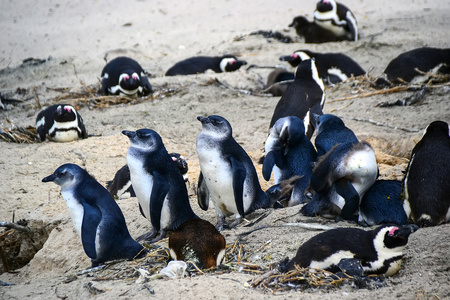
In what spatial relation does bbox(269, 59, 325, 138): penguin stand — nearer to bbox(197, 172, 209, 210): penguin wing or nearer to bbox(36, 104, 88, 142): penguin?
bbox(197, 172, 209, 210): penguin wing

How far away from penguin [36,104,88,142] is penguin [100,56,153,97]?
1688mm

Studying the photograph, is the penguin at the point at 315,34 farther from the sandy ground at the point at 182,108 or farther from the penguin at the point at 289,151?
the penguin at the point at 289,151

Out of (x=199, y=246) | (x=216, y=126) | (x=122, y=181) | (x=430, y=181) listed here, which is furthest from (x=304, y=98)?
(x=199, y=246)

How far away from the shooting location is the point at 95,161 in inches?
250

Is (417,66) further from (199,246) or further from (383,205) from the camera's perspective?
(199,246)

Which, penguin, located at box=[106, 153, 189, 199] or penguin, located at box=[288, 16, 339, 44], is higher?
penguin, located at box=[288, 16, 339, 44]

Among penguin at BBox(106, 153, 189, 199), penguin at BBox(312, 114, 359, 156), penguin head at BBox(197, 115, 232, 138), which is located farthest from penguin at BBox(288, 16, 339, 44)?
penguin head at BBox(197, 115, 232, 138)

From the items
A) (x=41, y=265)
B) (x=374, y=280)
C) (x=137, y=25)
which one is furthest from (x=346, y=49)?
(x=374, y=280)

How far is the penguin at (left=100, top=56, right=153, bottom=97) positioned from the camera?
8.75 metres

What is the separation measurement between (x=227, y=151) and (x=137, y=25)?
9.83 meters

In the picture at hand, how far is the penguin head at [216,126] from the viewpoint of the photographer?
4.43 meters

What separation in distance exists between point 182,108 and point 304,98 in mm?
2071

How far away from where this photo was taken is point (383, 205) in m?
4.04

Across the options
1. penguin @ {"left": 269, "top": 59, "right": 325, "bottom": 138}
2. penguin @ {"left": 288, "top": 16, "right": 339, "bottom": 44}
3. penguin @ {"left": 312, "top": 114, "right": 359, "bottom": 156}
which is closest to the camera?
penguin @ {"left": 312, "top": 114, "right": 359, "bottom": 156}
